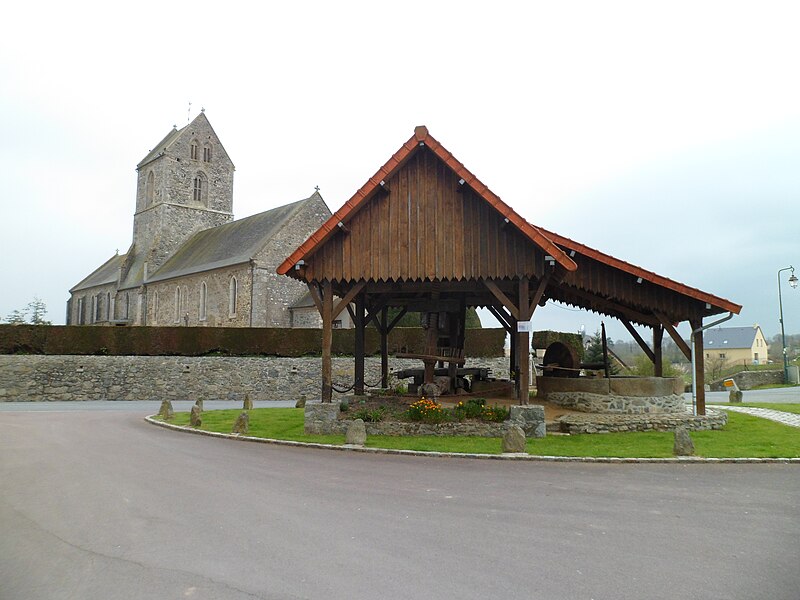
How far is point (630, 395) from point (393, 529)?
10255mm

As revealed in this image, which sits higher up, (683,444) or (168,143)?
(168,143)

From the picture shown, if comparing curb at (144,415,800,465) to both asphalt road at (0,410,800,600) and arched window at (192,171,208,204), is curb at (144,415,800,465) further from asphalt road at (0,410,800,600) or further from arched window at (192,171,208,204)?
arched window at (192,171,208,204)

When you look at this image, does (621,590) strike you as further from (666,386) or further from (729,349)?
(729,349)

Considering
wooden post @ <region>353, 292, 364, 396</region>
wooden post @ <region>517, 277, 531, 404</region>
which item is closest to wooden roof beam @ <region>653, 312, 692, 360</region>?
wooden post @ <region>517, 277, 531, 404</region>

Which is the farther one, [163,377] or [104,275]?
[104,275]

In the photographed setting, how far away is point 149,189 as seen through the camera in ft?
175

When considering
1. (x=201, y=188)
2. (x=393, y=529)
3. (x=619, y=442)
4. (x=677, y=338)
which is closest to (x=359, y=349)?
(x=619, y=442)

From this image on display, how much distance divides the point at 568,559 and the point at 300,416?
1296 cm

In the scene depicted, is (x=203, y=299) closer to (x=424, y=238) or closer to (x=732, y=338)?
(x=424, y=238)

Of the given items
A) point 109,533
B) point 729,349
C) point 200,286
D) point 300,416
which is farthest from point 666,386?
point 729,349

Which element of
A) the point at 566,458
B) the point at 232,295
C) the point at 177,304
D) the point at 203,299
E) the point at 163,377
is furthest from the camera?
the point at 177,304

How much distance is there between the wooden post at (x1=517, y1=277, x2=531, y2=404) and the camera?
1241 centimetres

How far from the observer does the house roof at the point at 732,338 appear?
75938 millimetres

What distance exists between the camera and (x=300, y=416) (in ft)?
56.9
